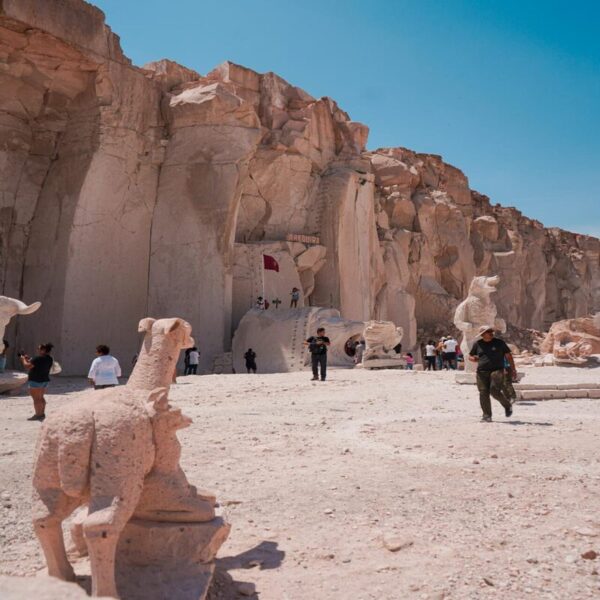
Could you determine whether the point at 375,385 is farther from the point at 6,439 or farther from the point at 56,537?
the point at 56,537

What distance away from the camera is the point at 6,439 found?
6.53 meters

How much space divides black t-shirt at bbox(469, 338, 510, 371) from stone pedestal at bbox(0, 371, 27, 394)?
27.2ft

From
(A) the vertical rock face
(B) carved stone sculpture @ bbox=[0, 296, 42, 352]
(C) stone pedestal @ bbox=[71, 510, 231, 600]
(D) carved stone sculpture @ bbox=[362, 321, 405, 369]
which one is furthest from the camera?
(A) the vertical rock face

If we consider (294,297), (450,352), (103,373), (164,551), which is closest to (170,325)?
(164,551)

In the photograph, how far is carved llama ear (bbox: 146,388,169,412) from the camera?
2939mm

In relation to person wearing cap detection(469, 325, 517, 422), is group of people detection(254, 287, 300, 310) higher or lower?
higher

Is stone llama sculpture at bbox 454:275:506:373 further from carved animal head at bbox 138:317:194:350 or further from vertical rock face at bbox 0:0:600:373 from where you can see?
carved animal head at bbox 138:317:194:350

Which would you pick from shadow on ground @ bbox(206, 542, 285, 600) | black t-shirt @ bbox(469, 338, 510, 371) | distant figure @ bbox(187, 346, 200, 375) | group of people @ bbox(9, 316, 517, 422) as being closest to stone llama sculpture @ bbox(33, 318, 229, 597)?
shadow on ground @ bbox(206, 542, 285, 600)

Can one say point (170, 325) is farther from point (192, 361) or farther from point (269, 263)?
point (269, 263)

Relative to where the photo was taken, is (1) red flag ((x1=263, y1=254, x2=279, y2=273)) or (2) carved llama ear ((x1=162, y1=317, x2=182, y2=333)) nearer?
(2) carved llama ear ((x1=162, y1=317, x2=182, y2=333))

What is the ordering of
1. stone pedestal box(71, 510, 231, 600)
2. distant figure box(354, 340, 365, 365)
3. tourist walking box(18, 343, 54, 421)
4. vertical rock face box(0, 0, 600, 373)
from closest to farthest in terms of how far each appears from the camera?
stone pedestal box(71, 510, 231, 600) < tourist walking box(18, 343, 54, 421) < vertical rock face box(0, 0, 600, 373) < distant figure box(354, 340, 365, 365)

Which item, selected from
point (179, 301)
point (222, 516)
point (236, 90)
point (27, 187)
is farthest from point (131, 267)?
point (222, 516)

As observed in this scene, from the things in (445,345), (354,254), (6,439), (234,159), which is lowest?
(6,439)

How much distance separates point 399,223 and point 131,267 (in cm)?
1861
